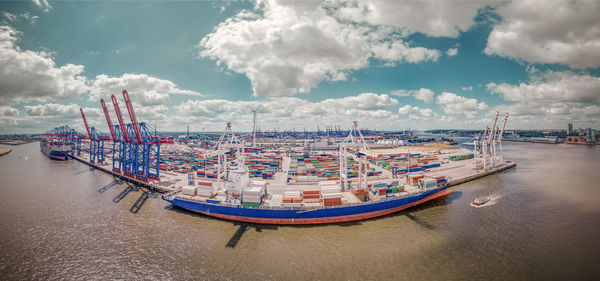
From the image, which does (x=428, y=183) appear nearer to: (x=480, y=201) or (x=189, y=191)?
(x=480, y=201)

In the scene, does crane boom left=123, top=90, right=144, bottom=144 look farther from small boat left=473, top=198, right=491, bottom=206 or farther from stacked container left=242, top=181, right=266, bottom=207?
small boat left=473, top=198, right=491, bottom=206

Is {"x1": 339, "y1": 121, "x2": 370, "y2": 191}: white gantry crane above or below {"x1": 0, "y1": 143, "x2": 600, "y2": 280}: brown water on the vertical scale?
above

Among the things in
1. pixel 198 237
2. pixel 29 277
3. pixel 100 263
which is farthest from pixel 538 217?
pixel 29 277

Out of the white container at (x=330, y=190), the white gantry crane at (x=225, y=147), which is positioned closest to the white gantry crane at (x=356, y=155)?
the white container at (x=330, y=190)

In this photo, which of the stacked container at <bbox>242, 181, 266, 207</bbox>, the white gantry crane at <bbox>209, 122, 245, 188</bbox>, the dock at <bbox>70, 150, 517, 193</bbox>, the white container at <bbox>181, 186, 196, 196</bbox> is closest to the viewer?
the stacked container at <bbox>242, 181, 266, 207</bbox>

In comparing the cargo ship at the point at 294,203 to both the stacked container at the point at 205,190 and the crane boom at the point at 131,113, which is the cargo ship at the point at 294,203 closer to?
the stacked container at the point at 205,190

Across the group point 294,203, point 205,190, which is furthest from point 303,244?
point 205,190

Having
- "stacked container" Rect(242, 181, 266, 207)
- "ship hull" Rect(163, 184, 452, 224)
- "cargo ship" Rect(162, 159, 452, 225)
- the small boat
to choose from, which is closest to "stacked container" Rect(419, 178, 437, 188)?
"cargo ship" Rect(162, 159, 452, 225)

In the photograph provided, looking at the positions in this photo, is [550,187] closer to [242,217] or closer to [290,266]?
[290,266]
